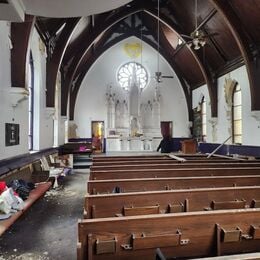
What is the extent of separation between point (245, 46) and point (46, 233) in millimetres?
6947

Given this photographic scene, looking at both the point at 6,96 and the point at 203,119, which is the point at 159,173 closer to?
the point at 6,96

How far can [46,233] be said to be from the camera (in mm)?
3088

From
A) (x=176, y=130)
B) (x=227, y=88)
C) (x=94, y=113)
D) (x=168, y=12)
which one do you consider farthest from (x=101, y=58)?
(x=227, y=88)

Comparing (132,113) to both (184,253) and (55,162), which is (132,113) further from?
(184,253)

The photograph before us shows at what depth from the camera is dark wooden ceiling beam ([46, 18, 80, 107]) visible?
24.2ft

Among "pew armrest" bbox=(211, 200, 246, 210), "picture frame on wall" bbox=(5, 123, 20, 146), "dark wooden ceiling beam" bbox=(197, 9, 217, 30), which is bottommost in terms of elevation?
"pew armrest" bbox=(211, 200, 246, 210)

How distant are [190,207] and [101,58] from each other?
1154 centimetres

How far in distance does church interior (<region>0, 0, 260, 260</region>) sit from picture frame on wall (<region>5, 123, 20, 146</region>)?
0.13 ft

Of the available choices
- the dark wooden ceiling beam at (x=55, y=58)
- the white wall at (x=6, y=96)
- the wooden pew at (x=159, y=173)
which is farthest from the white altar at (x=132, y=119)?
the wooden pew at (x=159, y=173)

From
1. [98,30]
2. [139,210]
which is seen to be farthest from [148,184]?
[98,30]

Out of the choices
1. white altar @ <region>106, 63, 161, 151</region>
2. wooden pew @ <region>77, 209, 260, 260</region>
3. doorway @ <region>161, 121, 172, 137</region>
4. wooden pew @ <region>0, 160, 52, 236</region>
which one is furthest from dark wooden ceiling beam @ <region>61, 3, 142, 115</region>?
wooden pew @ <region>77, 209, 260, 260</region>

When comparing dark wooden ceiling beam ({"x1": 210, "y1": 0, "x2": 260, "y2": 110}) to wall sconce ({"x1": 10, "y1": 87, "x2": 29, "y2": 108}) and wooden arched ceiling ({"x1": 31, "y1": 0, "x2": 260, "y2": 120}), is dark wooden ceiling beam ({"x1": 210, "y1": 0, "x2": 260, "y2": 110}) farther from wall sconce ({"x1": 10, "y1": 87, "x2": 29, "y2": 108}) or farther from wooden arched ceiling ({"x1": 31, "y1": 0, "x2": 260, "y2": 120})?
wall sconce ({"x1": 10, "y1": 87, "x2": 29, "y2": 108})

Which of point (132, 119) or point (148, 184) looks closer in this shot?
point (148, 184)

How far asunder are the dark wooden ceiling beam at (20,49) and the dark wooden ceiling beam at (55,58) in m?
2.87
